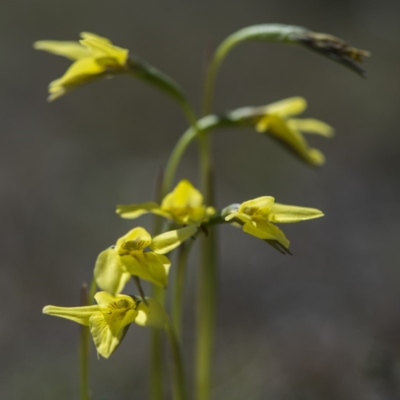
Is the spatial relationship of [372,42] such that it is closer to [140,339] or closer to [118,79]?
[118,79]

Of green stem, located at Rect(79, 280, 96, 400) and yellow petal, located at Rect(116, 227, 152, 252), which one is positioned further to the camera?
green stem, located at Rect(79, 280, 96, 400)

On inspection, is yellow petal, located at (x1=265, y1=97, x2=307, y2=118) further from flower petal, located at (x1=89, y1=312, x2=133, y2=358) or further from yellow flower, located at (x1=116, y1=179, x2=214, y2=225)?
flower petal, located at (x1=89, y1=312, x2=133, y2=358)

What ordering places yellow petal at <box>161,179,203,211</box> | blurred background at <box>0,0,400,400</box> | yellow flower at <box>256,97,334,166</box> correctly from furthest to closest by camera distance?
blurred background at <box>0,0,400,400</box> < yellow flower at <box>256,97,334,166</box> < yellow petal at <box>161,179,203,211</box>

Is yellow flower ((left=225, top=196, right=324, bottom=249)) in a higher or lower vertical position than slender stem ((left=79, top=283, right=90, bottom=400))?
higher

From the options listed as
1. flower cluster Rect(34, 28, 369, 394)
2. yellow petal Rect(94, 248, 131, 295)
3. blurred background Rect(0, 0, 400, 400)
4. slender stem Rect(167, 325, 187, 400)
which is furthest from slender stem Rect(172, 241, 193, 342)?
blurred background Rect(0, 0, 400, 400)

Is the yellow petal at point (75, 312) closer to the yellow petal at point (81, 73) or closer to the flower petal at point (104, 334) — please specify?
the flower petal at point (104, 334)

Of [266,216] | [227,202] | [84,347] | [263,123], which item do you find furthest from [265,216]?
[227,202]

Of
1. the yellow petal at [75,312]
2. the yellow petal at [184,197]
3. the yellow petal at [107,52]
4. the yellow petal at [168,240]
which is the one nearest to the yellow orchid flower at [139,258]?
the yellow petal at [168,240]

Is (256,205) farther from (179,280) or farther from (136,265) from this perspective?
(179,280)
